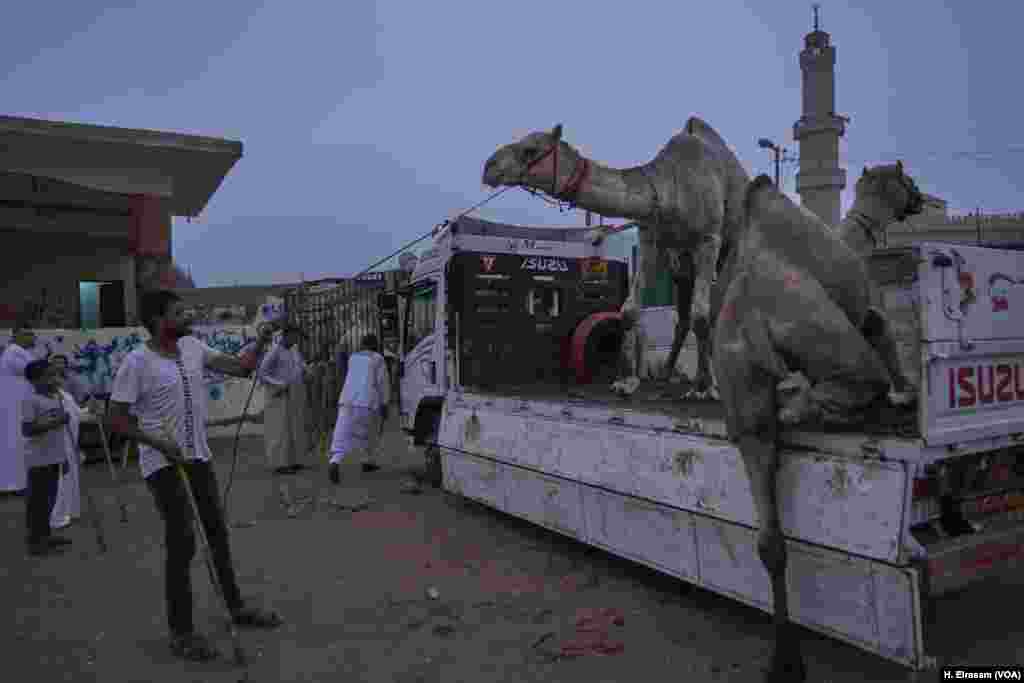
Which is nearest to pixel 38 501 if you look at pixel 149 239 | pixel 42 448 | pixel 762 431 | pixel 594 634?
pixel 42 448

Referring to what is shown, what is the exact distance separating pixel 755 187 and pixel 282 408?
299 inches

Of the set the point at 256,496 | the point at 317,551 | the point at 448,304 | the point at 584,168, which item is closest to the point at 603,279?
the point at 448,304

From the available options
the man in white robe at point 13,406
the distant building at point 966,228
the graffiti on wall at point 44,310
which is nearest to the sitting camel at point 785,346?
the man in white robe at point 13,406

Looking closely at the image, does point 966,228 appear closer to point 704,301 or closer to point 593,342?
point 593,342

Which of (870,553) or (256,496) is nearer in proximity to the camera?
(870,553)

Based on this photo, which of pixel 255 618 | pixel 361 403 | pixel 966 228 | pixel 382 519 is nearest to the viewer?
pixel 255 618

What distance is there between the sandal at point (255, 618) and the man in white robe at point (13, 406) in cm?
447

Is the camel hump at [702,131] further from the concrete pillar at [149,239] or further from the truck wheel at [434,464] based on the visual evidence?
the concrete pillar at [149,239]

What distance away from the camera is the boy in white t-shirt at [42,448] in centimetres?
636

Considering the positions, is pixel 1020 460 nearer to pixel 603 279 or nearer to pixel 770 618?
pixel 770 618

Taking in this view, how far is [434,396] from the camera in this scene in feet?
25.8

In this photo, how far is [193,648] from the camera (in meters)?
4.16

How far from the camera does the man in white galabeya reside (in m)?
9.41

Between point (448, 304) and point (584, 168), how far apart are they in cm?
264
